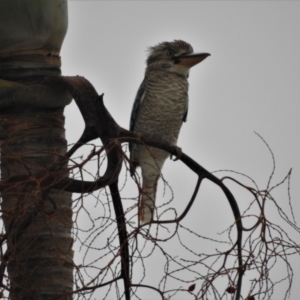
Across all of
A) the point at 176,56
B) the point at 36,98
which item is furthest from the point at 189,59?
the point at 36,98

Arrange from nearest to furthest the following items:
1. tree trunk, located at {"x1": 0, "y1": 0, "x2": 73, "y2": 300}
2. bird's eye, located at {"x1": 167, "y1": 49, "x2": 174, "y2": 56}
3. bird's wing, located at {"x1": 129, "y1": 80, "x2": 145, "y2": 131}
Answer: tree trunk, located at {"x1": 0, "y1": 0, "x2": 73, "y2": 300}, bird's wing, located at {"x1": 129, "y1": 80, "x2": 145, "y2": 131}, bird's eye, located at {"x1": 167, "y1": 49, "x2": 174, "y2": 56}

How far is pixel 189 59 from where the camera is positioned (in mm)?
5590

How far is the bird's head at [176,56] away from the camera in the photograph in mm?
5586

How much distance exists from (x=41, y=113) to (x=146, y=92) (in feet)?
6.00

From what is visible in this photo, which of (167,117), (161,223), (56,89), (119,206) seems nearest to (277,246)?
(161,223)

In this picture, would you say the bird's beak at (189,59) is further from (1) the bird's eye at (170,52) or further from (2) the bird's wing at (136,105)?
(2) the bird's wing at (136,105)

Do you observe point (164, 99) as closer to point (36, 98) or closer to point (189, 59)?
point (189, 59)

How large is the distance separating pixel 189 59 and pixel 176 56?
15 centimetres

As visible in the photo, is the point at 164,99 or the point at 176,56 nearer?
the point at 164,99

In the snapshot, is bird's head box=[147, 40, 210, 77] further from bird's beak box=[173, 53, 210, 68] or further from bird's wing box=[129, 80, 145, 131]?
bird's wing box=[129, 80, 145, 131]

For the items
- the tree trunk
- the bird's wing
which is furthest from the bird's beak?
the tree trunk

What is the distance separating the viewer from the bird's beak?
→ 18.2 ft

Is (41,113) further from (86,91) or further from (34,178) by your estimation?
(34,178)

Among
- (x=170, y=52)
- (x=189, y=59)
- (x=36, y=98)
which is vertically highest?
(x=170, y=52)
